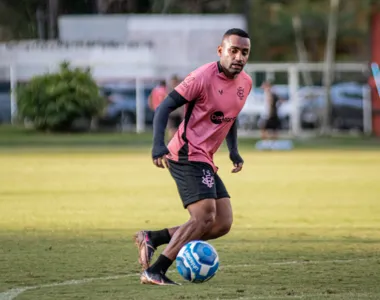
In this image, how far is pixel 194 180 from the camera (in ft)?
31.5

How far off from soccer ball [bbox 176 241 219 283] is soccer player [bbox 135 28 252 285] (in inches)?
4.2

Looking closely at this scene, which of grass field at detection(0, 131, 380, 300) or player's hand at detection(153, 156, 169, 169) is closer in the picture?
player's hand at detection(153, 156, 169, 169)

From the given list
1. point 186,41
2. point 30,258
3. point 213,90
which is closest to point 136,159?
point 30,258

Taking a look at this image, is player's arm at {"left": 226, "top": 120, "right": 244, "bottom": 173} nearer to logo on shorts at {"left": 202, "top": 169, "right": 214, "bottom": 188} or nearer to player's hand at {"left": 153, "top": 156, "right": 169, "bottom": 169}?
logo on shorts at {"left": 202, "top": 169, "right": 214, "bottom": 188}

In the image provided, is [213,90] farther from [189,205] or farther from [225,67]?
[189,205]

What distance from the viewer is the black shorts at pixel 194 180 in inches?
377

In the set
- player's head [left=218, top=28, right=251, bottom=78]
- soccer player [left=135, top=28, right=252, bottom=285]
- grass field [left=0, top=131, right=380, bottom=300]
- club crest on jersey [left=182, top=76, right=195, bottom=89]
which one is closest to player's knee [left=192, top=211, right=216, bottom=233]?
soccer player [left=135, top=28, right=252, bottom=285]

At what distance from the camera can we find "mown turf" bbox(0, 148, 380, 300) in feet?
31.6

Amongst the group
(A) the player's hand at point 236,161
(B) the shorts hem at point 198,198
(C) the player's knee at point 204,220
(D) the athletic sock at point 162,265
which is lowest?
(D) the athletic sock at point 162,265

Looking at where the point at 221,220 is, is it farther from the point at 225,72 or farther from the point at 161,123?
the point at 225,72

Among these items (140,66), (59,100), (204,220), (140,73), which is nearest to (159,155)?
(204,220)

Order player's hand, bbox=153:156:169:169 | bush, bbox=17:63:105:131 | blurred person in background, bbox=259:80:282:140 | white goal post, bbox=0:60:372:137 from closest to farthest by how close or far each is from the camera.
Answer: player's hand, bbox=153:156:169:169, blurred person in background, bbox=259:80:282:140, bush, bbox=17:63:105:131, white goal post, bbox=0:60:372:137

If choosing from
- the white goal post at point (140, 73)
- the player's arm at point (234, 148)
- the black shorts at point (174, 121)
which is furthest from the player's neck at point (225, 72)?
the white goal post at point (140, 73)

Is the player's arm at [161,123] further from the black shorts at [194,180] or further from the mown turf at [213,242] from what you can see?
the mown turf at [213,242]
